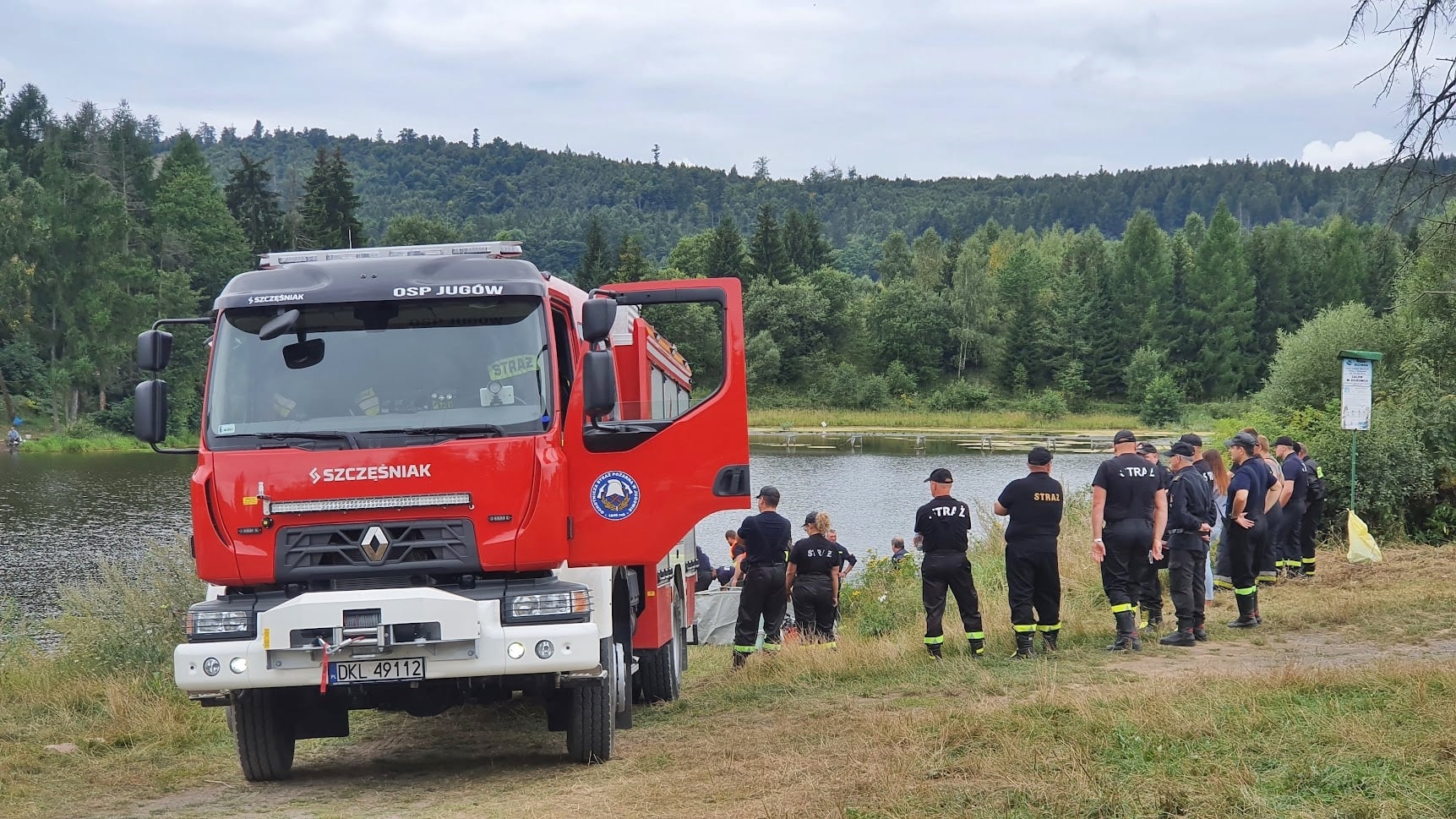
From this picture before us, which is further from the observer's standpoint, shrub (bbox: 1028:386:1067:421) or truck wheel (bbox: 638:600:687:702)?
shrub (bbox: 1028:386:1067:421)

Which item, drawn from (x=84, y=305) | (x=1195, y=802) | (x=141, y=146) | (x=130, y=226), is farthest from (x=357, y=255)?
(x=141, y=146)

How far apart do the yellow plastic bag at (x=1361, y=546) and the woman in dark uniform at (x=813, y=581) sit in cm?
761

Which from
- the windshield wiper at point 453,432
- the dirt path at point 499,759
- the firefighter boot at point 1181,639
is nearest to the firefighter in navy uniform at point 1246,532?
the dirt path at point 499,759

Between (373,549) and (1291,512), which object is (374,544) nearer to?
(373,549)

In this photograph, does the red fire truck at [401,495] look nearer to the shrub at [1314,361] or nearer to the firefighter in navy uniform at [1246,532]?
the firefighter in navy uniform at [1246,532]

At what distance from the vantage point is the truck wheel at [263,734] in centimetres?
824

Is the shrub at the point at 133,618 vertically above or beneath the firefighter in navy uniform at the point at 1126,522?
beneath

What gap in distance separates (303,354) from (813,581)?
6.97 m

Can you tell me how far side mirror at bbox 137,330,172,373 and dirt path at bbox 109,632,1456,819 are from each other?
2.58m

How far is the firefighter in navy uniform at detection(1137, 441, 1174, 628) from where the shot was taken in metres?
12.1

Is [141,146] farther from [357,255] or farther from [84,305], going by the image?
[357,255]

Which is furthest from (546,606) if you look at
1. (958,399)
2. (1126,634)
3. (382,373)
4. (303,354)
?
(958,399)

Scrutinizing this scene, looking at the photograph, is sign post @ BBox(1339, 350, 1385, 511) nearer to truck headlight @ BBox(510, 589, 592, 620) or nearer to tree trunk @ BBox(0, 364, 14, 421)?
truck headlight @ BBox(510, 589, 592, 620)

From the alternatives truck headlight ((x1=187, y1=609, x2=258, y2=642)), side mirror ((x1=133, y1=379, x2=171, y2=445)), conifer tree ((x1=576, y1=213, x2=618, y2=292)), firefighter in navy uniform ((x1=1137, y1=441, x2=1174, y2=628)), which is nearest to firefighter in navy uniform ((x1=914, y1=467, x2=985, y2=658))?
firefighter in navy uniform ((x1=1137, y1=441, x2=1174, y2=628))
